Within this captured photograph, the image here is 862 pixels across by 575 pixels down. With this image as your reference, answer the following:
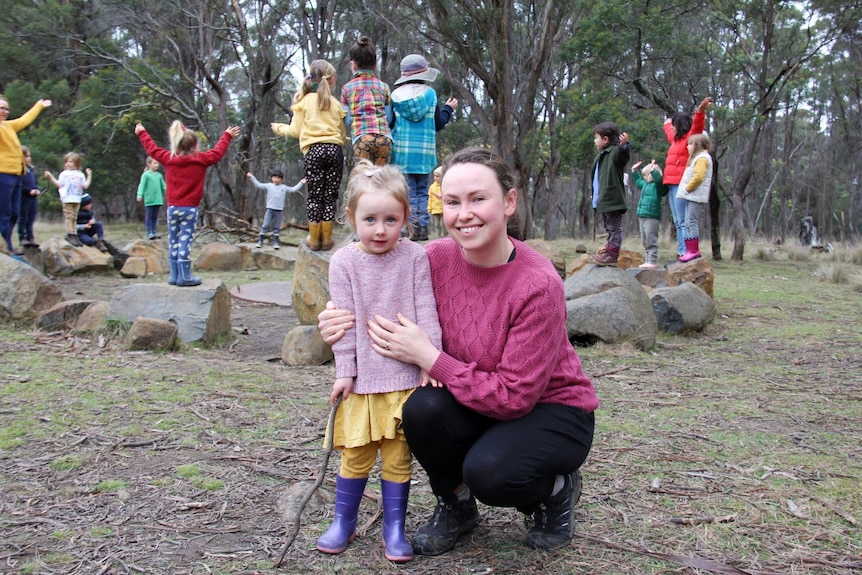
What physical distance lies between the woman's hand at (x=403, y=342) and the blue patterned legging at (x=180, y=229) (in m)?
4.44

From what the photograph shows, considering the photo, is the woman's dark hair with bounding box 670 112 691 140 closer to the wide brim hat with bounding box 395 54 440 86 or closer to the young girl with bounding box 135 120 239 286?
the wide brim hat with bounding box 395 54 440 86

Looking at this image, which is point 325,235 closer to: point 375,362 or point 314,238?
point 314,238

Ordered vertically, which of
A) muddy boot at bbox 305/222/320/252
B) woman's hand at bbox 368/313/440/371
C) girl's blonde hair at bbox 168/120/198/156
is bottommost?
woman's hand at bbox 368/313/440/371

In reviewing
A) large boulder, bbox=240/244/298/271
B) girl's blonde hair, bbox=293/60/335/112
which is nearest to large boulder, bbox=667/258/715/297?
girl's blonde hair, bbox=293/60/335/112

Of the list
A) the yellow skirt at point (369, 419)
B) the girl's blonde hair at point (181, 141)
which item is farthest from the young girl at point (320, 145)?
the yellow skirt at point (369, 419)

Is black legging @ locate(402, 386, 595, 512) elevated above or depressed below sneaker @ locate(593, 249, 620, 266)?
below

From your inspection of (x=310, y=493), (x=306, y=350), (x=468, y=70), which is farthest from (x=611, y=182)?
(x=468, y=70)

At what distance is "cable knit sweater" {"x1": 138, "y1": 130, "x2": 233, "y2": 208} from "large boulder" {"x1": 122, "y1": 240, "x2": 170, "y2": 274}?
5.16m

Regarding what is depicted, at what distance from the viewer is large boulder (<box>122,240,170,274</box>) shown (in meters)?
11.3

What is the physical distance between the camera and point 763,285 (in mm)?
10328

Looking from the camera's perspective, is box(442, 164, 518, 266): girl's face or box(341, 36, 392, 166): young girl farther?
box(341, 36, 392, 166): young girl

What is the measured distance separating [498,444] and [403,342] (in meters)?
0.45

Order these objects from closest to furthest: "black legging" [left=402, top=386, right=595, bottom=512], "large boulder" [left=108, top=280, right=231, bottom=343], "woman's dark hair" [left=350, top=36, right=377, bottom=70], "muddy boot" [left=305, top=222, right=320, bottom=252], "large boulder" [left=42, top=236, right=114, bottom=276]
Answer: "black legging" [left=402, top=386, right=595, bottom=512]
"large boulder" [left=108, top=280, right=231, bottom=343]
"muddy boot" [left=305, top=222, right=320, bottom=252]
"woman's dark hair" [left=350, top=36, right=377, bottom=70]
"large boulder" [left=42, top=236, right=114, bottom=276]

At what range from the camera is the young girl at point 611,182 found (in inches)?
272
